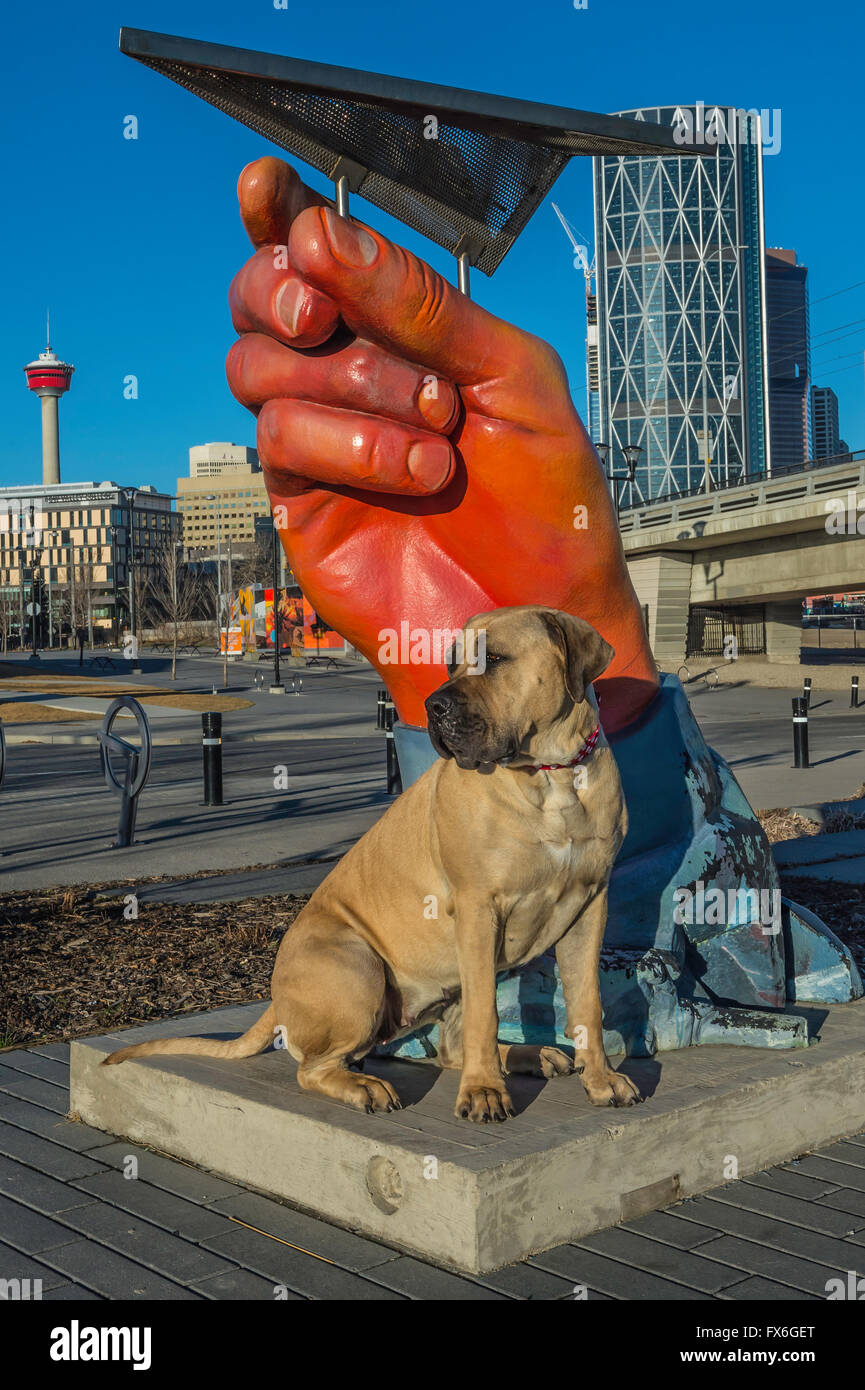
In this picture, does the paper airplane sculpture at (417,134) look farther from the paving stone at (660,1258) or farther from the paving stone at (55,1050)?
the paving stone at (55,1050)

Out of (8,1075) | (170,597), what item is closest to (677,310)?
(170,597)

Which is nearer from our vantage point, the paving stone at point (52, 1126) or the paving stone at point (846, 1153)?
the paving stone at point (846, 1153)

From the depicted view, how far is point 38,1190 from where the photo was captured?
4.00 metres

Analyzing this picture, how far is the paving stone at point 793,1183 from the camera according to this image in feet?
12.7

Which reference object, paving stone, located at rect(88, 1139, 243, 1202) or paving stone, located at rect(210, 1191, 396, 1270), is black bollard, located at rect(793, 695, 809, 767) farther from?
paving stone, located at rect(210, 1191, 396, 1270)

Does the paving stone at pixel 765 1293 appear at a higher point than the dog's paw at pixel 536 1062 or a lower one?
lower

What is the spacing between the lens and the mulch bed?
6004 millimetres

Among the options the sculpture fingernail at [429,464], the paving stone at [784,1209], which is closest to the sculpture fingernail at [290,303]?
the sculpture fingernail at [429,464]

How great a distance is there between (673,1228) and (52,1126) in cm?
232

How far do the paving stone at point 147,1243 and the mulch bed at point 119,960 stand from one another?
2031mm

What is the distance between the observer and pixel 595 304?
143 metres

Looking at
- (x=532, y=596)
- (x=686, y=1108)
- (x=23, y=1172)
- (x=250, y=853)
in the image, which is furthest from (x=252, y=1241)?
(x=250, y=853)

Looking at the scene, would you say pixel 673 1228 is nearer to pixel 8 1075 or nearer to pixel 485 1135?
pixel 485 1135

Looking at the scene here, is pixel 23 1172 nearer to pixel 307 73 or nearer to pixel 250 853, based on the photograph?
pixel 307 73
